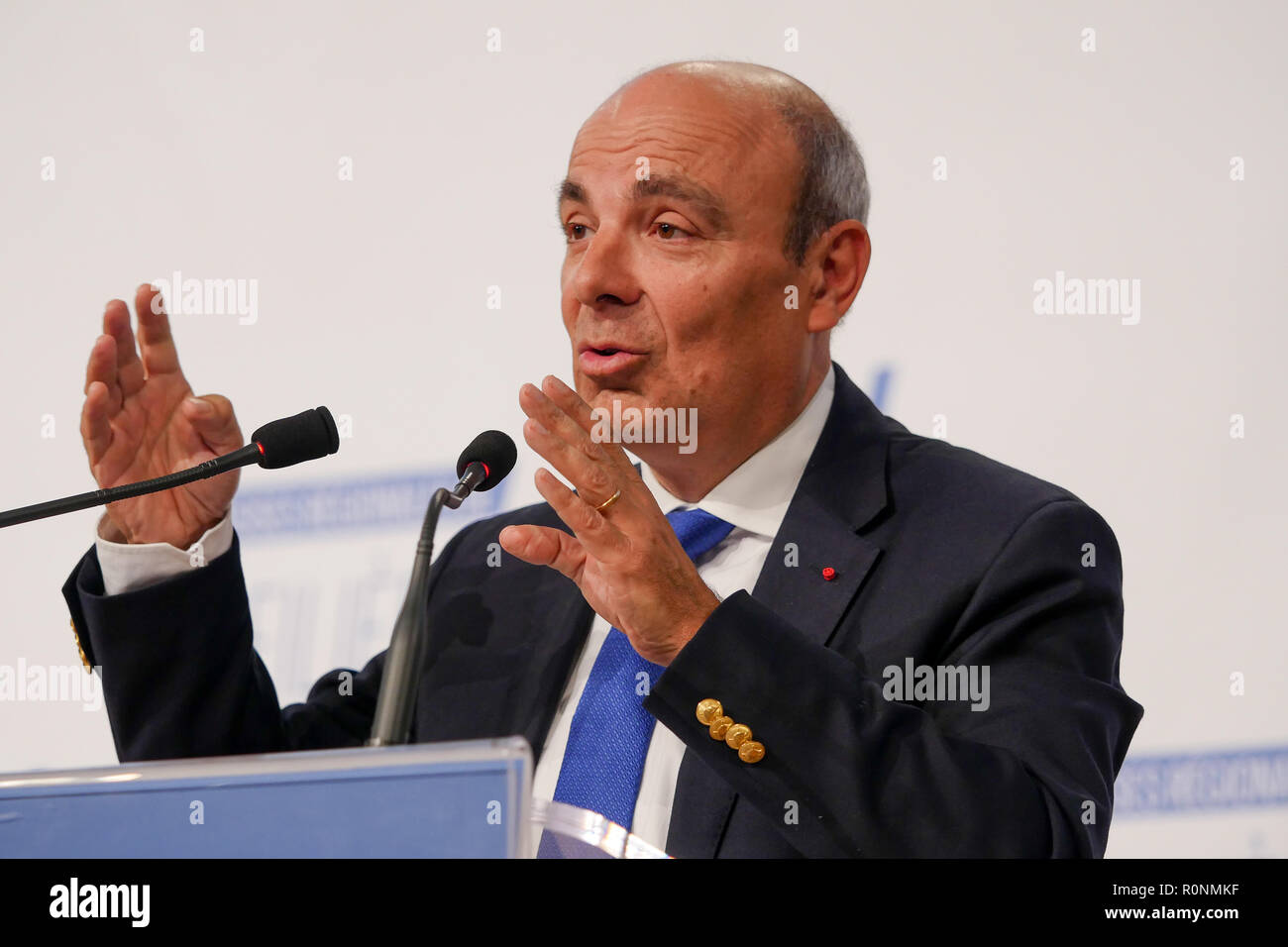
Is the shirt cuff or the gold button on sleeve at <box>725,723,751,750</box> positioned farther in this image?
the shirt cuff

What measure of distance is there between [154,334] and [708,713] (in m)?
1.03

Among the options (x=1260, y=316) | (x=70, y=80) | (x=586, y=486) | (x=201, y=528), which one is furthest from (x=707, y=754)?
(x=70, y=80)

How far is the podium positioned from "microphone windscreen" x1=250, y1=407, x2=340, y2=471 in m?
0.56

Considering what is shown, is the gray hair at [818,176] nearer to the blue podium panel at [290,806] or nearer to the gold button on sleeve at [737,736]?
the gold button on sleeve at [737,736]

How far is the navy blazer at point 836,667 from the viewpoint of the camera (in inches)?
58.0

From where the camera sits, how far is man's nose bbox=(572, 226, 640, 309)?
6.63ft

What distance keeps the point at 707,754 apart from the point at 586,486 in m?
0.35

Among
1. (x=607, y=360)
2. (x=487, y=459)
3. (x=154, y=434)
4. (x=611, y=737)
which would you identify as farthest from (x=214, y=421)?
(x=611, y=737)

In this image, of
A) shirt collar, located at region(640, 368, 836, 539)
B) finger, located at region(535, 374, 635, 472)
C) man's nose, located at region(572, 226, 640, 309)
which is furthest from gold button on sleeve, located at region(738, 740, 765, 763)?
man's nose, located at region(572, 226, 640, 309)

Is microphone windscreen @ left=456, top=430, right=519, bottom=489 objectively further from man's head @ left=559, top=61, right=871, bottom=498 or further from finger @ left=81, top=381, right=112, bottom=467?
finger @ left=81, top=381, right=112, bottom=467

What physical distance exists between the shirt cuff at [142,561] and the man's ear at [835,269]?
3.52 ft

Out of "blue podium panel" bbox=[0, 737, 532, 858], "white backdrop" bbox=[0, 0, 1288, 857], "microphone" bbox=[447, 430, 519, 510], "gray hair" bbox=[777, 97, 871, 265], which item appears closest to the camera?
"blue podium panel" bbox=[0, 737, 532, 858]

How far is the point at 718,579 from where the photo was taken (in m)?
2.02

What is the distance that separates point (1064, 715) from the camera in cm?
163
